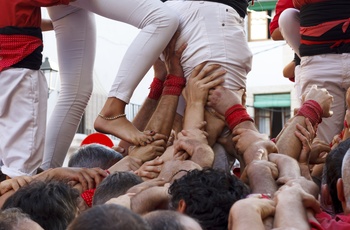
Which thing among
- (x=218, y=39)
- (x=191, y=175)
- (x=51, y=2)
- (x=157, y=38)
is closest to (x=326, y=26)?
(x=218, y=39)

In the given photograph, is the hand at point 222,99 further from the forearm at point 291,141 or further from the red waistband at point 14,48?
the red waistband at point 14,48

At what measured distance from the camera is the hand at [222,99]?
5.05m

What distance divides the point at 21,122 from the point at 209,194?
166cm

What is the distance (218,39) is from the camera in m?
5.14

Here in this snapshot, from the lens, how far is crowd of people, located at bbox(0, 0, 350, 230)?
14.0ft

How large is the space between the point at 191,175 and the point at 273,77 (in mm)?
20289

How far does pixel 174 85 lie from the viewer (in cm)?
521

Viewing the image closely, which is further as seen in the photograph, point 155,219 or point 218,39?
point 218,39

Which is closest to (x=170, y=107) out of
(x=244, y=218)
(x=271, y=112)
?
(x=244, y=218)

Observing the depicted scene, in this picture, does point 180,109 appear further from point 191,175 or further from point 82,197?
point 191,175

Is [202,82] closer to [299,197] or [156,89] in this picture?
[156,89]

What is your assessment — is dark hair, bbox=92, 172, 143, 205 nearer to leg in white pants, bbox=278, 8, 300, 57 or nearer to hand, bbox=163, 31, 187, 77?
hand, bbox=163, 31, 187, 77

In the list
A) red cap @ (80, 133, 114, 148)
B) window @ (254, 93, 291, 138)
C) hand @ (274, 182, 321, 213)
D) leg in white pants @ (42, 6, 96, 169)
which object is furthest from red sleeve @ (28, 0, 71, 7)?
window @ (254, 93, 291, 138)

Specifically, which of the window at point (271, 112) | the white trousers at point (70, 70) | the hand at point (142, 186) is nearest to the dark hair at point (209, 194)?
the hand at point (142, 186)
